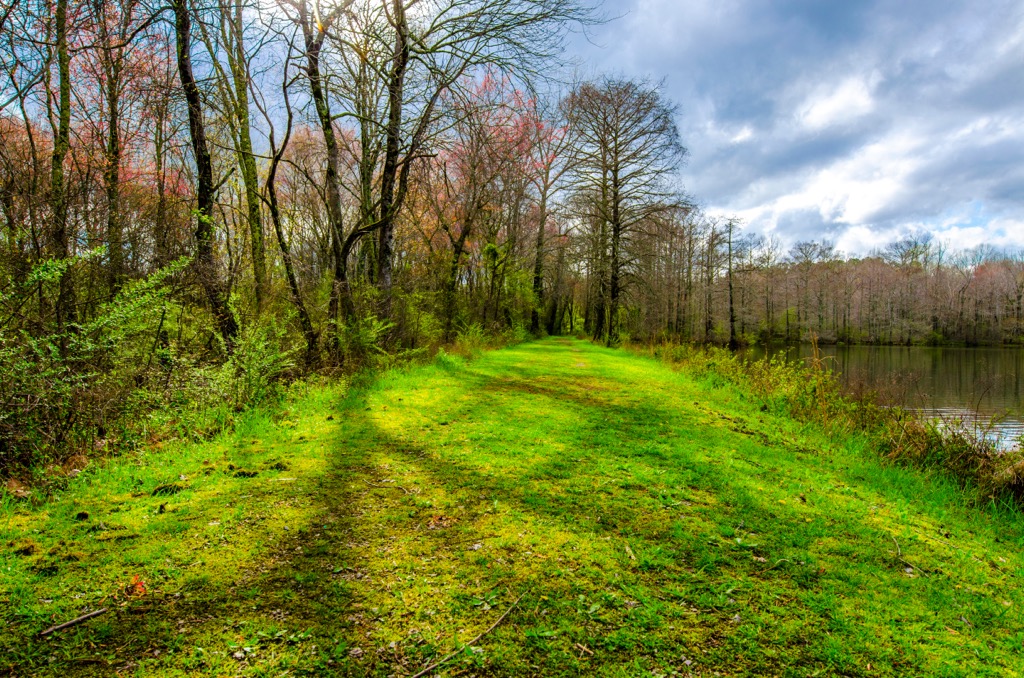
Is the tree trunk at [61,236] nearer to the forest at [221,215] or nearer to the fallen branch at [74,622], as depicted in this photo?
the forest at [221,215]

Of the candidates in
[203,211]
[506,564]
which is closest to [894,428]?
[506,564]

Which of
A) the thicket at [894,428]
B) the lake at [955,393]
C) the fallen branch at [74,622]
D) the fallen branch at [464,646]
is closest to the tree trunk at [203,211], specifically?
the fallen branch at [74,622]

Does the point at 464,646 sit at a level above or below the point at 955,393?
above

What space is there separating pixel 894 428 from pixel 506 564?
6189 millimetres

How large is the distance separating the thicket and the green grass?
0.47m

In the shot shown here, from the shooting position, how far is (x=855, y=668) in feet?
6.28

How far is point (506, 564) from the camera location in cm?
260

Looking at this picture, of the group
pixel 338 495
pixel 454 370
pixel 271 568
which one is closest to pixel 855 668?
pixel 271 568

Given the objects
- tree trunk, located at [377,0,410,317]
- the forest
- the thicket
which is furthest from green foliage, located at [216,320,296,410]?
the thicket

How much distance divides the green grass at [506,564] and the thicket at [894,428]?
0.47m

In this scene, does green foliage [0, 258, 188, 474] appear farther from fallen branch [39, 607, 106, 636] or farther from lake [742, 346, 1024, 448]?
lake [742, 346, 1024, 448]

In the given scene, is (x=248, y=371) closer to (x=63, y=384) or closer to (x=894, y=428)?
(x=63, y=384)

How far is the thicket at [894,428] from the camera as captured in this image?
15.0ft

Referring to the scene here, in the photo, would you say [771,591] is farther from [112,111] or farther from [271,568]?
[112,111]
